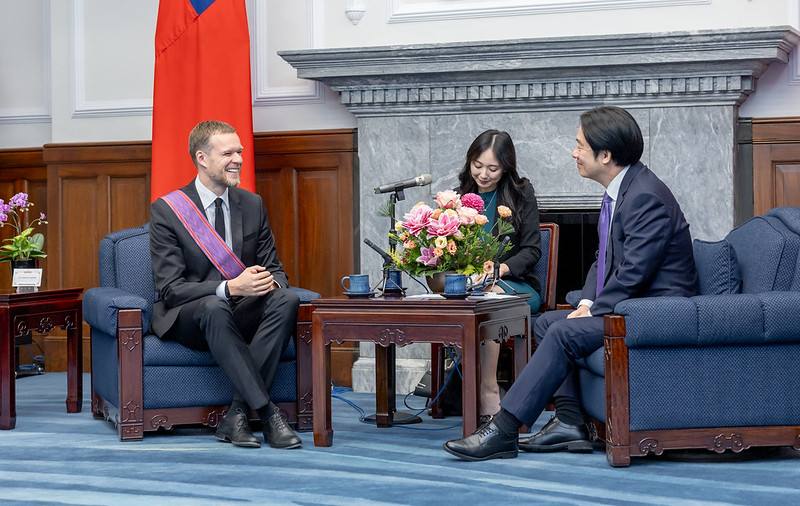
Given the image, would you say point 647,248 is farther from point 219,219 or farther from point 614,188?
point 219,219

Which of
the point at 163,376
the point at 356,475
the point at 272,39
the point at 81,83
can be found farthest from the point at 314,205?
the point at 356,475

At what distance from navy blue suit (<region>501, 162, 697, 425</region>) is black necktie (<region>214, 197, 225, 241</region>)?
4.34 feet

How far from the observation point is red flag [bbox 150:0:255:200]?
5488 mm

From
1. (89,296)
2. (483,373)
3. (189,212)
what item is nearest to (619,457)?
(483,373)

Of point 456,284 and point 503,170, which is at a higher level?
point 503,170

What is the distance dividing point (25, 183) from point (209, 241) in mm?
2626

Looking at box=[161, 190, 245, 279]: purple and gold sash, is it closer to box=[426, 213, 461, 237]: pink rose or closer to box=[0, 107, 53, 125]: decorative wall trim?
box=[426, 213, 461, 237]: pink rose

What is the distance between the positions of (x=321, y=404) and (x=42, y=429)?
1.23m

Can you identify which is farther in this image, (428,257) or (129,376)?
(129,376)

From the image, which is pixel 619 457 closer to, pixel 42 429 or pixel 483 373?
pixel 483 373

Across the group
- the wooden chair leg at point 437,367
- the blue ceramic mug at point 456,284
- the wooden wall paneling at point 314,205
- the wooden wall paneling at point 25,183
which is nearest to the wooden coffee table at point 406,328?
the blue ceramic mug at point 456,284

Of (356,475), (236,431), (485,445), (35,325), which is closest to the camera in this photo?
(356,475)

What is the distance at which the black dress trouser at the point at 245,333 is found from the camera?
3957mm

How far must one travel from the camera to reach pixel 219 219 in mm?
4324
